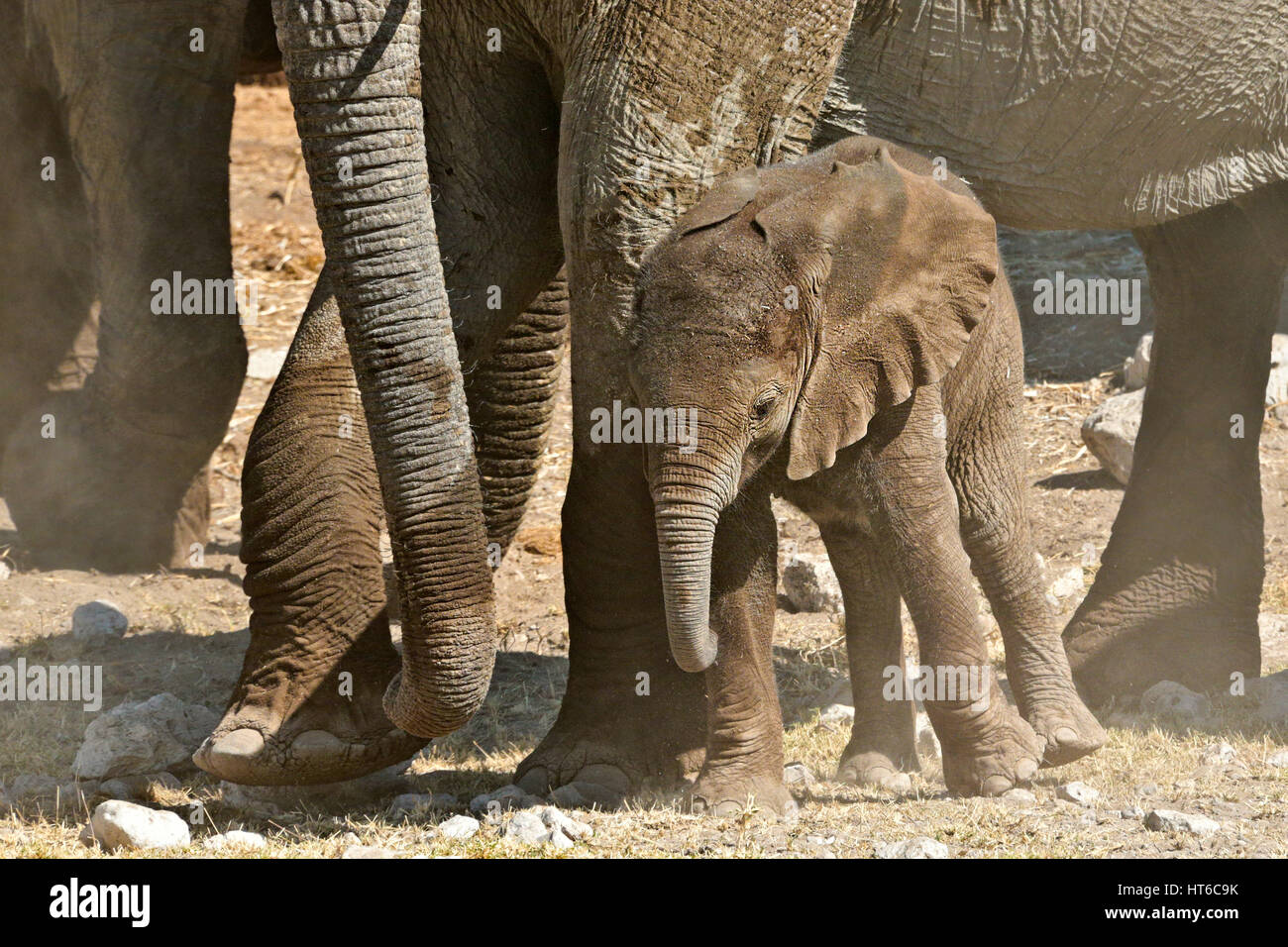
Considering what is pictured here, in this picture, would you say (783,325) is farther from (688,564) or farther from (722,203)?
(688,564)

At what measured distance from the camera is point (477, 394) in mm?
6367

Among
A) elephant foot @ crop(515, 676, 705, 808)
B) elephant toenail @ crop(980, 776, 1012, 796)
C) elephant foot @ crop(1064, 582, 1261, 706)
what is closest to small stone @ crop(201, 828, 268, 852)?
elephant foot @ crop(515, 676, 705, 808)

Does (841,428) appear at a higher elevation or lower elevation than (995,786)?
higher

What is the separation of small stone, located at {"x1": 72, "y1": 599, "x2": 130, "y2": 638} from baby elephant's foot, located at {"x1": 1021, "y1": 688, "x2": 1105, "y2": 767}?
3075 mm

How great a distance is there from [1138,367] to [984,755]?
173 inches

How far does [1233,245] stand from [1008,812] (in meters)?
2.43

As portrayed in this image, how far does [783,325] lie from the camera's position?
4484 millimetres

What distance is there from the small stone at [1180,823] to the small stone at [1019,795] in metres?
0.35

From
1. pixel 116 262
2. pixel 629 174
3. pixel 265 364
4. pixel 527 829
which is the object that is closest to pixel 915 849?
pixel 527 829

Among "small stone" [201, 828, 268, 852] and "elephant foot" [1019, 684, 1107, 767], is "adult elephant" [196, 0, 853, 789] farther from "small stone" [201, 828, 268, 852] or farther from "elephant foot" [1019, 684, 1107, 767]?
"elephant foot" [1019, 684, 1107, 767]

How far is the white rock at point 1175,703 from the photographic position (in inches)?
234

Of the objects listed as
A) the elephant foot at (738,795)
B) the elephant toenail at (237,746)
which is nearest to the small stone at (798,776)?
the elephant foot at (738,795)

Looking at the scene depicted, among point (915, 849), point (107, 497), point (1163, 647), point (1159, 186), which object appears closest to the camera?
point (915, 849)

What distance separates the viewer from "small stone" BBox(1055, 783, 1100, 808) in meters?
4.87
